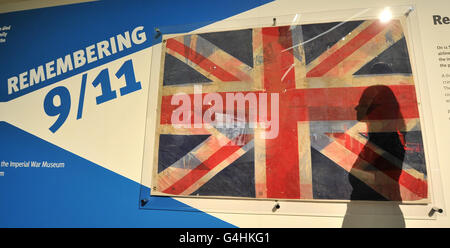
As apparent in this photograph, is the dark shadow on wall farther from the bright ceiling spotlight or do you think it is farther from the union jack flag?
the bright ceiling spotlight

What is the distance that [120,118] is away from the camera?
1.04 meters

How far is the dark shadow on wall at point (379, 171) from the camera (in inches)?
32.4

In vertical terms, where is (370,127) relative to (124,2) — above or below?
below

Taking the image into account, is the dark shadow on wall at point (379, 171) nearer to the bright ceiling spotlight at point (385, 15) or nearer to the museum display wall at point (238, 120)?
the museum display wall at point (238, 120)

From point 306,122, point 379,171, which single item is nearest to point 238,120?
point 306,122

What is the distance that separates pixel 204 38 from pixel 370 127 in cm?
82

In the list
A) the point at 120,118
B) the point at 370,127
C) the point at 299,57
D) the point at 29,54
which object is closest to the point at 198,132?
the point at 120,118

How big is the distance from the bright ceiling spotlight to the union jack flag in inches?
0.9

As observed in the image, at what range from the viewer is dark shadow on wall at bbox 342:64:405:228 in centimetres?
82

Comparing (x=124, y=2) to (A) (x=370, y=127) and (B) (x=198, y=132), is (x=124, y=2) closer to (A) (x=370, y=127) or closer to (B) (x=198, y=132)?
(B) (x=198, y=132)

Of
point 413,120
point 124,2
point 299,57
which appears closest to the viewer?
point 413,120

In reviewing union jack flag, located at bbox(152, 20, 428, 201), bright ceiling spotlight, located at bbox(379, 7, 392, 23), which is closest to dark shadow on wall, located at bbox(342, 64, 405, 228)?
union jack flag, located at bbox(152, 20, 428, 201)

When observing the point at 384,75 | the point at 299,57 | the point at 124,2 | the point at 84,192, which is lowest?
the point at 84,192

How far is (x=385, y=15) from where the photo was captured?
951 millimetres
